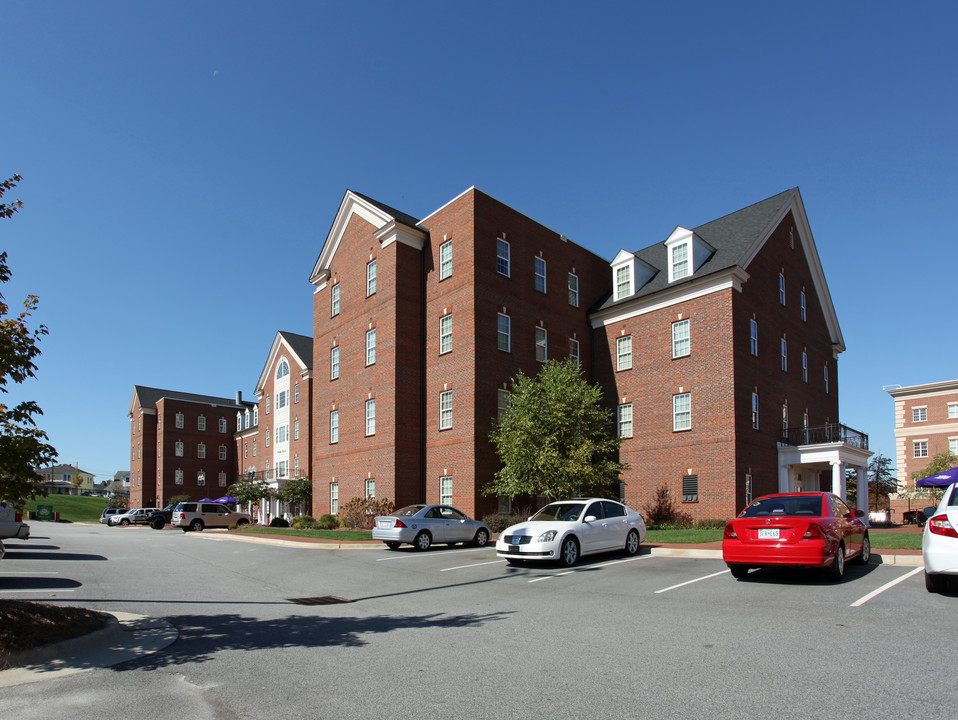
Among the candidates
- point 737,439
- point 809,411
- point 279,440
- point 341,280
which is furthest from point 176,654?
point 279,440

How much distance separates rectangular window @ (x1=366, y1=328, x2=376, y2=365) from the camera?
106 feet

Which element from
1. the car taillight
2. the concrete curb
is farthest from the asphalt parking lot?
the car taillight

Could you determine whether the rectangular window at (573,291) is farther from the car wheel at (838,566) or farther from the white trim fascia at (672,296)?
the car wheel at (838,566)

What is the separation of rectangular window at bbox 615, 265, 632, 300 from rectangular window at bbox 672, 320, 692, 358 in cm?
370

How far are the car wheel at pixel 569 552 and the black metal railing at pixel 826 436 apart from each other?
19.1 m

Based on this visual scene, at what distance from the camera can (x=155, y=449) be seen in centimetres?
7238

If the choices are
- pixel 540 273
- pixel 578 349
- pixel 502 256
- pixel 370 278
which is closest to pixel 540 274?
pixel 540 273

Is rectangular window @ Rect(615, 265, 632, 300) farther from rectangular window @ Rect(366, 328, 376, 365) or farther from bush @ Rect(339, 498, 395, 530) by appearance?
bush @ Rect(339, 498, 395, 530)

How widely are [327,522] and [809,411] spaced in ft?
78.9

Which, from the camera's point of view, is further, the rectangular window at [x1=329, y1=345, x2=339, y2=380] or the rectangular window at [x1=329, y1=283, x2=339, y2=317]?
the rectangular window at [x1=329, y1=283, x2=339, y2=317]

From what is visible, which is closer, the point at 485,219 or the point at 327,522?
the point at 485,219

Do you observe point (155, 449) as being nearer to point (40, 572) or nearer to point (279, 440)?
point (279, 440)

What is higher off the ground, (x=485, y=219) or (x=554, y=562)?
(x=485, y=219)

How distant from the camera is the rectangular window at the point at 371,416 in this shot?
3173cm
